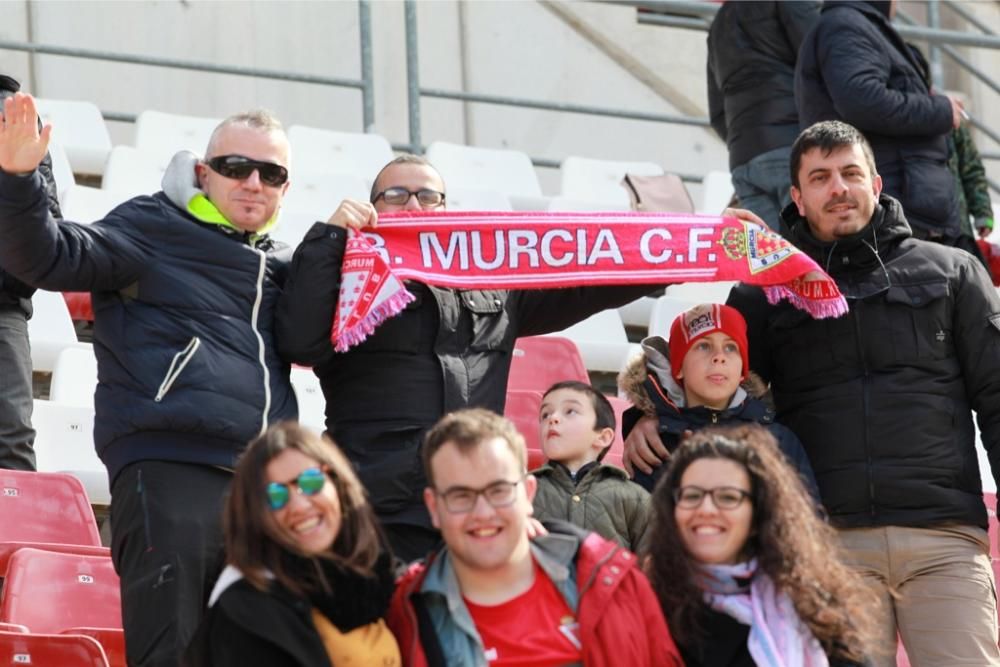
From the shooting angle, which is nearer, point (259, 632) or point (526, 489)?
point (259, 632)

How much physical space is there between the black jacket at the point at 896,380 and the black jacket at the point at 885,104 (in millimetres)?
1156

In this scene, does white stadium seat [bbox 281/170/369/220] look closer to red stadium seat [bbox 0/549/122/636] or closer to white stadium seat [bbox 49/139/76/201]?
white stadium seat [bbox 49/139/76/201]

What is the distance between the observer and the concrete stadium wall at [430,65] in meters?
9.96

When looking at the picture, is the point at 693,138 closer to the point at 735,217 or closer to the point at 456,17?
the point at 456,17

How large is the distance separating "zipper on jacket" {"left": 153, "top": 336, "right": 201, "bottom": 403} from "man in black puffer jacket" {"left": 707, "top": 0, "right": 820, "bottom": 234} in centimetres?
315

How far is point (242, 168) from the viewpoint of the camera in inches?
186

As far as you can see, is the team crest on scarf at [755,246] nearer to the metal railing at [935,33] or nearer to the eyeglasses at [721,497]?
the eyeglasses at [721,497]

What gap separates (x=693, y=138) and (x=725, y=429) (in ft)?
23.7

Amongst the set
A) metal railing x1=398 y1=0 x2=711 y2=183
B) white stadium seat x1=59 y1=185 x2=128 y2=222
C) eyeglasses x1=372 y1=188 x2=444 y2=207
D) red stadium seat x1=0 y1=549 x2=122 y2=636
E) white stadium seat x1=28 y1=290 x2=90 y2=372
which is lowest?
red stadium seat x1=0 y1=549 x2=122 y2=636

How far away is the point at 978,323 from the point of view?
5.06m

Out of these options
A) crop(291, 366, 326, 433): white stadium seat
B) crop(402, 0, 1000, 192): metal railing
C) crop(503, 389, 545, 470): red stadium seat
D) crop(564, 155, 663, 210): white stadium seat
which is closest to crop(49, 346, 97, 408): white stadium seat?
crop(291, 366, 326, 433): white stadium seat

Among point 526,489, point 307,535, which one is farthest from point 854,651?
point 307,535

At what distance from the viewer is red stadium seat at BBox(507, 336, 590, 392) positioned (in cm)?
730

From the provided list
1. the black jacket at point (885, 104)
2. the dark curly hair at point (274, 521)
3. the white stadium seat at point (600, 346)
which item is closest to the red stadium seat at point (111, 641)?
the dark curly hair at point (274, 521)
